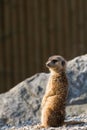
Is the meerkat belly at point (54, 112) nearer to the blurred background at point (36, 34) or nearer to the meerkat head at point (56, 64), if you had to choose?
the meerkat head at point (56, 64)

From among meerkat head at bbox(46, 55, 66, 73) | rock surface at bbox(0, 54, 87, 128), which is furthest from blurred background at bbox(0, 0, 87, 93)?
meerkat head at bbox(46, 55, 66, 73)

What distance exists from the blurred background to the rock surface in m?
3.37

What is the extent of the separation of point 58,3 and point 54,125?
4.63 meters

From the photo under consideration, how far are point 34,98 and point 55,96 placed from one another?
913 millimetres

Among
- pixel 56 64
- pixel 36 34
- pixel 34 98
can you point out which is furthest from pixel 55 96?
pixel 36 34

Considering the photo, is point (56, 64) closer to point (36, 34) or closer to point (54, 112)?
point (54, 112)

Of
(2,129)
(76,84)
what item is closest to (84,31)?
(76,84)

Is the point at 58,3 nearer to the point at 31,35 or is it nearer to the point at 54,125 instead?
the point at 31,35

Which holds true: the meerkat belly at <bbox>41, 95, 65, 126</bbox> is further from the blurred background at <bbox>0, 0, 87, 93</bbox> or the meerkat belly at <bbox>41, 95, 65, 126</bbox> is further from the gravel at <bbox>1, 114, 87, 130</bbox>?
the blurred background at <bbox>0, 0, 87, 93</bbox>

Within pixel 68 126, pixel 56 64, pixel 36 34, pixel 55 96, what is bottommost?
pixel 68 126

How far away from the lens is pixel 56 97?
4.98 m

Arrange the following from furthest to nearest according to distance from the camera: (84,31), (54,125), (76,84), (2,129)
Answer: (84,31) → (76,84) → (2,129) → (54,125)

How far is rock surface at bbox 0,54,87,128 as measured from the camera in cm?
575

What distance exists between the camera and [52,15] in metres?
9.54
